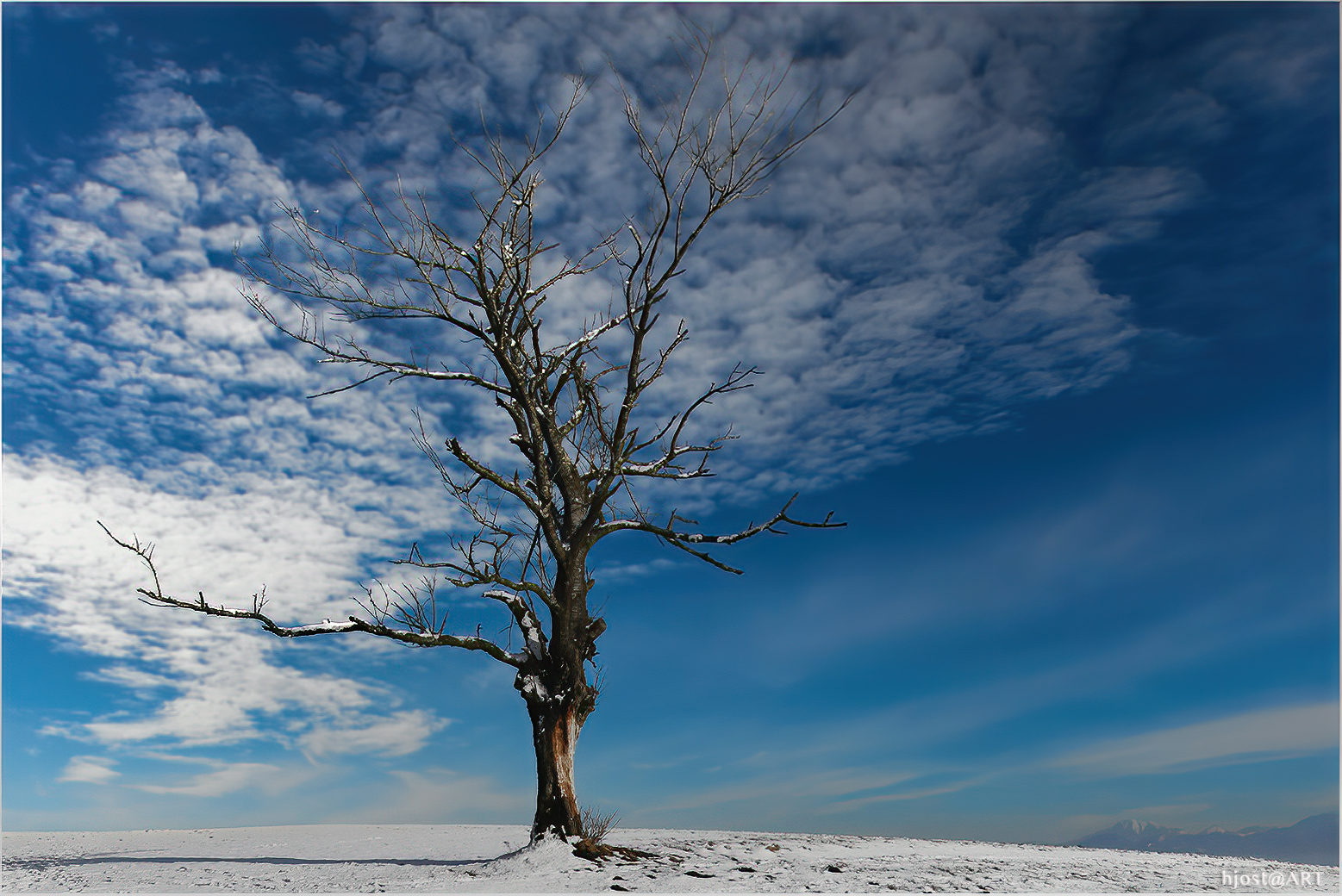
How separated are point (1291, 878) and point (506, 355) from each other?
1130 centimetres

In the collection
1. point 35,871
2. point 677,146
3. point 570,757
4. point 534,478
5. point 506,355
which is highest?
point 677,146

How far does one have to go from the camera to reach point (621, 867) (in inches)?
337

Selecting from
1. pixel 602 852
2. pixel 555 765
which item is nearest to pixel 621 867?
pixel 602 852

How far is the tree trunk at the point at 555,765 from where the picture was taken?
31.3 ft

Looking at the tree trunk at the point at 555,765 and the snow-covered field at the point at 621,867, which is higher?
the tree trunk at the point at 555,765

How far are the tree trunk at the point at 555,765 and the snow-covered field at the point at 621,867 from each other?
0.34m

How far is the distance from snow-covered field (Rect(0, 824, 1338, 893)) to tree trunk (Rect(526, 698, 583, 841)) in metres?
0.34

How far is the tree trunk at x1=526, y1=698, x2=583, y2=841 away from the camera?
9.55 metres

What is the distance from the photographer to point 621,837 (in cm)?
1180

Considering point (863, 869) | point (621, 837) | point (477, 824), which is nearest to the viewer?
point (863, 869)

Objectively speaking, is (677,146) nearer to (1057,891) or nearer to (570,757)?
(570,757)

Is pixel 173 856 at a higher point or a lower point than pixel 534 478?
lower

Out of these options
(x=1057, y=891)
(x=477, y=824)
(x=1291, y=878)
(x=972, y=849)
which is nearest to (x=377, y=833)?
(x=477, y=824)

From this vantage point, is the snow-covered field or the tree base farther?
the tree base
